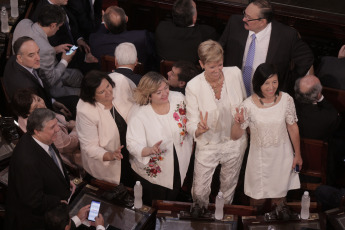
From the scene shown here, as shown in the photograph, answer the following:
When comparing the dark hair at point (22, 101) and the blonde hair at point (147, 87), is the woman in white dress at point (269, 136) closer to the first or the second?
the blonde hair at point (147, 87)

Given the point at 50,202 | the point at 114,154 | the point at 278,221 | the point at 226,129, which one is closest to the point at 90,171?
the point at 114,154

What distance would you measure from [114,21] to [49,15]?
1.89 ft

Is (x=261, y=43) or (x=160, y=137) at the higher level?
(x=261, y=43)

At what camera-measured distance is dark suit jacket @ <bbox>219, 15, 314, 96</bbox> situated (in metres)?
4.34

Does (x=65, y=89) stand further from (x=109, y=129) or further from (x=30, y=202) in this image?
(x=30, y=202)

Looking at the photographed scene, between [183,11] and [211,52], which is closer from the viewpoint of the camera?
[211,52]

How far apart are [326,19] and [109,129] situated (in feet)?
8.56

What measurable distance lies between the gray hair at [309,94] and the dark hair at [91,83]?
1.41 m

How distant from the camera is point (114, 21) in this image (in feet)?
15.8

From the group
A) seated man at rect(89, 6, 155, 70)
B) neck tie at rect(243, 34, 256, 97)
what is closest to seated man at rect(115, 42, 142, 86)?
seated man at rect(89, 6, 155, 70)

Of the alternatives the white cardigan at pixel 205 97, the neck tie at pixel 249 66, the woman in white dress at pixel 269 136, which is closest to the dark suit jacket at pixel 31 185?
the white cardigan at pixel 205 97

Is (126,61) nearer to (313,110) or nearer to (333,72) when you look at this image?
(313,110)

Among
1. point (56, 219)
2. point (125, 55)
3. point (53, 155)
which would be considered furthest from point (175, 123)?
point (56, 219)

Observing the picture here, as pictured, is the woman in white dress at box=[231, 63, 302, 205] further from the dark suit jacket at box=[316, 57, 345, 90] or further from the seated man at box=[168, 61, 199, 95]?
the dark suit jacket at box=[316, 57, 345, 90]
